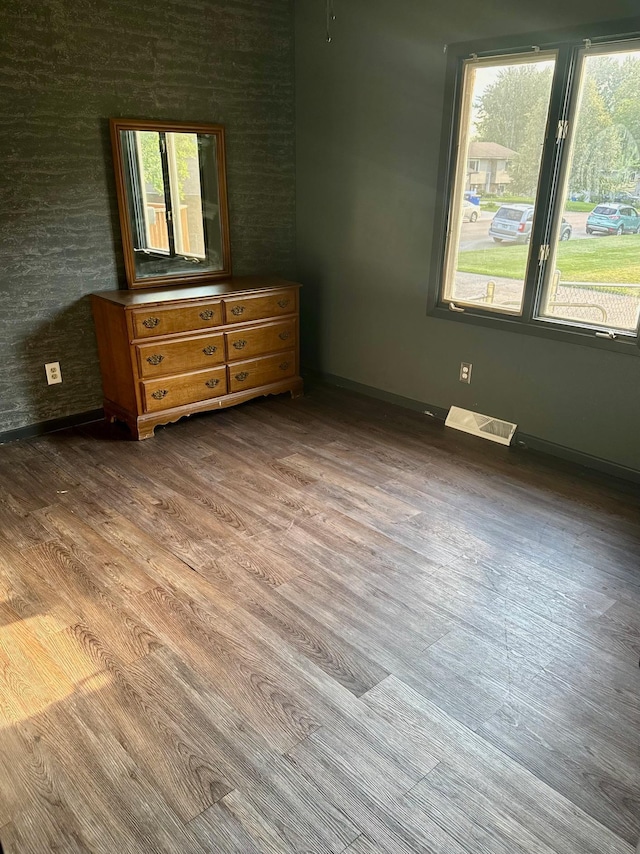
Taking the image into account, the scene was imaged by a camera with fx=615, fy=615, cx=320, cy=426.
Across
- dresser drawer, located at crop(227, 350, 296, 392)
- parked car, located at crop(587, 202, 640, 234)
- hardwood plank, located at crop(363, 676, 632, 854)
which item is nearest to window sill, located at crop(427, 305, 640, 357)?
parked car, located at crop(587, 202, 640, 234)

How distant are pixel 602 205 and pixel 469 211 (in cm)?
78

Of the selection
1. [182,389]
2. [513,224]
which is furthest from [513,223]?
[182,389]

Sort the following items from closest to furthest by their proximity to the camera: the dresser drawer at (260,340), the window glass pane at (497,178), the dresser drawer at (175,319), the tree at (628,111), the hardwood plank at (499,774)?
the hardwood plank at (499,774) → the tree at (628,111) → the window glass pane at (497,178) → the dresser drawer at (175,319) → the dresser drawer at (260,340)

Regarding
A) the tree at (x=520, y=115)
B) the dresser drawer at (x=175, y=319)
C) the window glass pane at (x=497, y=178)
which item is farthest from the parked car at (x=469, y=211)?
the dresser drawer at (x=175, y=319)

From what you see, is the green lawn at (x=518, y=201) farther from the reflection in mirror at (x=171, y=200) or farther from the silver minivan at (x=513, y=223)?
the reflection in mirror at (x=171, y=200)

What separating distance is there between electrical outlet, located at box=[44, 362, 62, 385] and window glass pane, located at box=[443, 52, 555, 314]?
2.37m

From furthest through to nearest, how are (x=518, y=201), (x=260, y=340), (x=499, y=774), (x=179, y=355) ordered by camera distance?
(x=260, y=340) < (x=179, y=355) < (x=518, y=201) < (x=499, y=774)

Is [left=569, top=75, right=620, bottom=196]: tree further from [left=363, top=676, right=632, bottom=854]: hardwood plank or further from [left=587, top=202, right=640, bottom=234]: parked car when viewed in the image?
[left=363, top=676, right=632, bottom=854]: hardwood plank

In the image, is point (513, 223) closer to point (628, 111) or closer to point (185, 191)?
point (628, 111)

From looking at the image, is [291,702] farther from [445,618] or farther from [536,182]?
[536,182]

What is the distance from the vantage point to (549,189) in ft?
10.1

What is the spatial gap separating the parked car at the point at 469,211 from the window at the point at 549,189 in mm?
18

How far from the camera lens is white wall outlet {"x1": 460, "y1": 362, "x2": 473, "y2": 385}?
145 inches

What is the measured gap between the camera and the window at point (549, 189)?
2840mm
